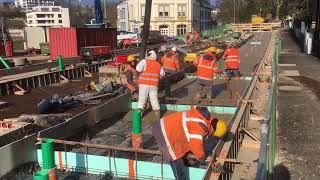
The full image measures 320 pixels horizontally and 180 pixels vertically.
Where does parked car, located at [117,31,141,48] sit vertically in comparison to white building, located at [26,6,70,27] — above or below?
below

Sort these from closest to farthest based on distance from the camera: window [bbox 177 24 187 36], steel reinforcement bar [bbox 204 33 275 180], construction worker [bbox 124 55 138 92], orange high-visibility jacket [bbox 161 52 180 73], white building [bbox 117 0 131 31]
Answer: steel reinforcement bar [bbox 204 33 275 180] < construction worker [bbox 124 55 138 92] < orange high-visibility jacket [bbox 161 52 180 73] < window [bbox 177 24 187 36] < white building [bbox 117 0 131 31]

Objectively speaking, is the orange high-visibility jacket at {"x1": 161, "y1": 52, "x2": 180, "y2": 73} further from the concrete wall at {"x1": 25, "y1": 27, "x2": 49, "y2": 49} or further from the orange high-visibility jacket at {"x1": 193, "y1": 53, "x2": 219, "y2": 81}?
the concrete wall at {"x1": 25, "y1": 27, "x2": 49, "y2": 49}

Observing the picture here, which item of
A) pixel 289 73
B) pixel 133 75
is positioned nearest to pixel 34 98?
pixel 133 75

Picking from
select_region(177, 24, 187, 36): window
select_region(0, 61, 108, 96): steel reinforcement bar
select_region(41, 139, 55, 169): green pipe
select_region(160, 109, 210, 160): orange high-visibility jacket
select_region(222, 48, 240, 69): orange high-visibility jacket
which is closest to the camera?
select_region(160, 109, 210, 160): orange high-visibility jacket

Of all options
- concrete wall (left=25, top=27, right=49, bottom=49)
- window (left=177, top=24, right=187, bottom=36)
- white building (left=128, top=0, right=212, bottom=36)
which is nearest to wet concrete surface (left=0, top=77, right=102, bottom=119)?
concrete wall (left=25, top=27, right=49, bottom=49)

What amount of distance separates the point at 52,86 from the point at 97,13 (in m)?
20.8

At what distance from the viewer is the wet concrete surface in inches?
555

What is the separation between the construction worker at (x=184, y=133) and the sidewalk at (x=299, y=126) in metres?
2.71

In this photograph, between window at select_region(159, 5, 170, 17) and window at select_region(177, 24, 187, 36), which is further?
window at select_region(177, 24, 187, 36)

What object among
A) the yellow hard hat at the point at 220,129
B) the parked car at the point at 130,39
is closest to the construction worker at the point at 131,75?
the yellow hard hat at the point at 220,129

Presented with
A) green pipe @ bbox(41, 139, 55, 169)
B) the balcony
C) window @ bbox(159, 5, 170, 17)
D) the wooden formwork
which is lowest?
green pipe @ bbox(41, 139, 55, 169)

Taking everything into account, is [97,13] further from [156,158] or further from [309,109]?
[156,158]

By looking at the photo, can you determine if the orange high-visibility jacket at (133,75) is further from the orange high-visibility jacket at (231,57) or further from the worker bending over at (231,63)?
the orange high-visibility jacket at (231,57)

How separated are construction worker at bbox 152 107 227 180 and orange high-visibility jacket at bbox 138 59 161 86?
455cm
